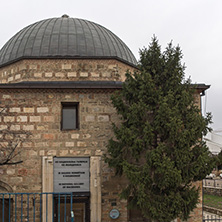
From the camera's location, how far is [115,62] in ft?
39.6

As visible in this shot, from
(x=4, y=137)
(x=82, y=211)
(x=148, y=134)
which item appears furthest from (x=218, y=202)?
(x=4, y=137)

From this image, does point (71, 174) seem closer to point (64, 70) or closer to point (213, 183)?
point (64, 70)

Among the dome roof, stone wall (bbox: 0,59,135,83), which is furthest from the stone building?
the dome roof

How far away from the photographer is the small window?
984cm

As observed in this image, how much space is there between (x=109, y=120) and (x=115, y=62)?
10.6ft

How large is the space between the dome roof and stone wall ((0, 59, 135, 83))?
0.67ft

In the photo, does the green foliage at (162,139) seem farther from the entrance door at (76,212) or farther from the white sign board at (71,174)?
the entrance door at (76,212)

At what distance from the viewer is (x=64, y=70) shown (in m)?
11.8

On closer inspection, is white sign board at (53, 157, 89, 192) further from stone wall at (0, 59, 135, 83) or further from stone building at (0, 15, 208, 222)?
stone wall at (0, 59, 135, 83)

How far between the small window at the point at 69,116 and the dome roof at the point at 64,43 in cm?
271

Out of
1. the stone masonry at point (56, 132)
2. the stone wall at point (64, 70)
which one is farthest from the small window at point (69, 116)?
the stone wall at point (64, 70)

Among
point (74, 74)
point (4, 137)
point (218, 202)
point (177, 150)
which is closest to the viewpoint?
point (177, 150)

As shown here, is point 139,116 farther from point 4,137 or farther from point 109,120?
point 4,137

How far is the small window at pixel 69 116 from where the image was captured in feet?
32.3
